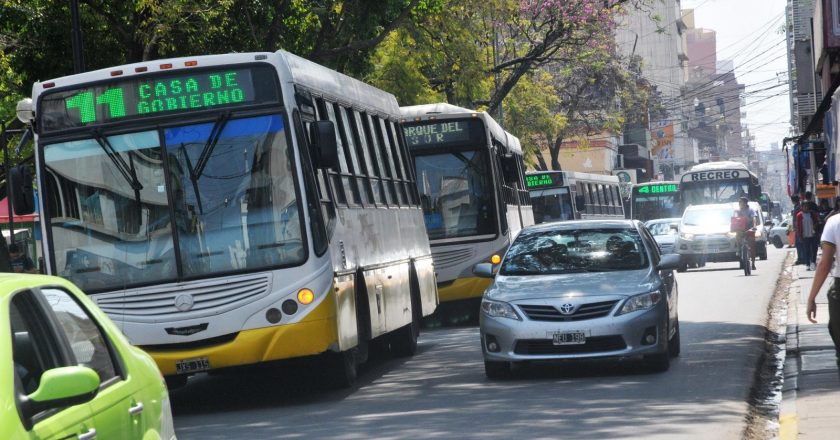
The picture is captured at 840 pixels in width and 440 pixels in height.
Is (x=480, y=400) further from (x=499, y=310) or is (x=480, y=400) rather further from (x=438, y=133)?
(x=438, y=133)

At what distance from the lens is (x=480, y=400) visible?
1256cm

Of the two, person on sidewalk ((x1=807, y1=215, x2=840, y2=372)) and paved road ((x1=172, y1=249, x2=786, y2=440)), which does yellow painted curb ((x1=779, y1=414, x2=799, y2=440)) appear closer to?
paved road ((x1=172, y1=249, x2=786, y2=440))

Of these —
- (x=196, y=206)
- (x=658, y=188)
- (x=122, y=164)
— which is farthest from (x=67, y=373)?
(x=658, y=188)

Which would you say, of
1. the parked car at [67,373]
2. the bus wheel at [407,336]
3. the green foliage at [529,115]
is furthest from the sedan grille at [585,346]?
the green foliage at [529,115]

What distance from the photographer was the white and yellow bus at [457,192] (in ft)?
73.8

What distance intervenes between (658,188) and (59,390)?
188 ft

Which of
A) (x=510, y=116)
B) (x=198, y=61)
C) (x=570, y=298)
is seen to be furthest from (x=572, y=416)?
(x=510, y=116)

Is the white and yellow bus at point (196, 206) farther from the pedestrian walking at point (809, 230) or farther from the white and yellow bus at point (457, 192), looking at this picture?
the pedestrian walking at point (809, 230)

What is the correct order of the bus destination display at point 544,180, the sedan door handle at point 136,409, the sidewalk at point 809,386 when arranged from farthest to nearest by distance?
the bus destination display at point 544,180 < the sidewalk at point 809,386 < the sedan door handle at point 136,409

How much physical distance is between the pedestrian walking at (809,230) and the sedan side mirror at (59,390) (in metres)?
30.2

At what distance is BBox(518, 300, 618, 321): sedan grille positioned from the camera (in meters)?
13.6

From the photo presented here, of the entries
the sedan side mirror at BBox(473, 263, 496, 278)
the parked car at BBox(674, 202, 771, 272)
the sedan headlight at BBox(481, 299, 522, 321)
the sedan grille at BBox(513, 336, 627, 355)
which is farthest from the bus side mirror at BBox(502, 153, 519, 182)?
the parked car at BBox(674, 202, 771, 272)

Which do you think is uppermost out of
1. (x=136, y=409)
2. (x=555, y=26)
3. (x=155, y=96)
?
(x=555, y=26)

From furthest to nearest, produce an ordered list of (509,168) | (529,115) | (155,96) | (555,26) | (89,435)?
(529,115) < (555,26) < (509,168) < (155,96) < (89,435)
